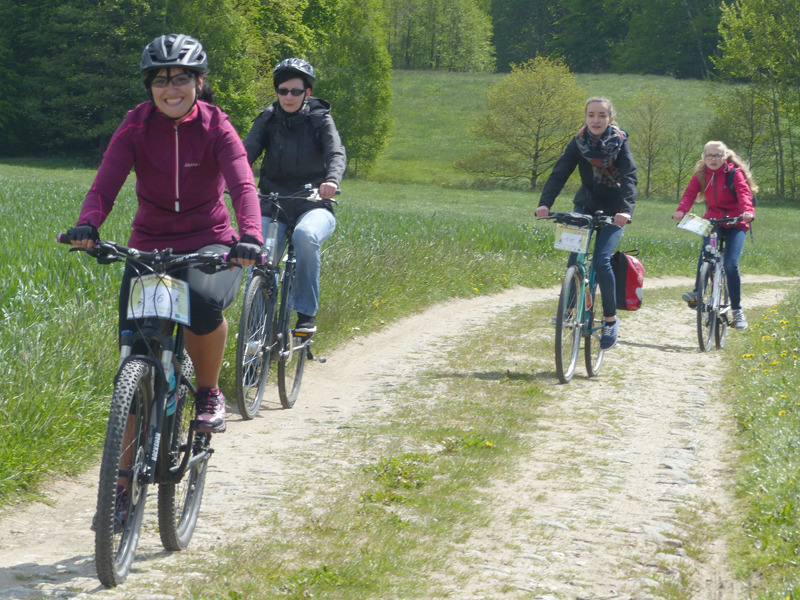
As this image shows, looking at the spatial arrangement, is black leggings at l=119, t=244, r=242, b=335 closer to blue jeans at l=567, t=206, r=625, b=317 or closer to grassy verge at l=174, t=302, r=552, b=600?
grassy verge at l=174, t=302, r=552, b=600

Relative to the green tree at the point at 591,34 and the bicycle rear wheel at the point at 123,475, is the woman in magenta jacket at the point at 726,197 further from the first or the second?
the green tree at the point at 591,34

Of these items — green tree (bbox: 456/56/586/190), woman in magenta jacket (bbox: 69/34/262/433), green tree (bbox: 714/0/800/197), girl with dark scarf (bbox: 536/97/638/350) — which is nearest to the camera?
woman in magenta jacket (bbox: 69/34/262/433)

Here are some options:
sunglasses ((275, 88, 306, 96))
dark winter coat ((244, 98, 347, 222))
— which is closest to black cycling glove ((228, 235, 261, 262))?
dark winter coat ((244, 98, 347, 222))

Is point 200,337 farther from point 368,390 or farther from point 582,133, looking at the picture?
point 582,133

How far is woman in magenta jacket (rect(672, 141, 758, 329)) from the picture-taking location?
10.3 metres

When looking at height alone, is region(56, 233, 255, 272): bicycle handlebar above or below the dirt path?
above

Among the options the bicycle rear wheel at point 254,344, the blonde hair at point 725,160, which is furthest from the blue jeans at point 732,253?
the bicycle rear wheel at point 254,344

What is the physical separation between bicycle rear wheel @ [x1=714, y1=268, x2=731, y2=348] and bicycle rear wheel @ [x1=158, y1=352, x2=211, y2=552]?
752cm

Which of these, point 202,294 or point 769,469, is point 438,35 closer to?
point 769,469

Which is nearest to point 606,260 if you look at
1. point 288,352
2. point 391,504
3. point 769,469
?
point 288,352

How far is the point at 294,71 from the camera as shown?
21.8 ft

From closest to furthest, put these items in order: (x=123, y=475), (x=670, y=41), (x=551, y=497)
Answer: (x=123, y=475) → (x=551, y=497) → (x=670, y=41)

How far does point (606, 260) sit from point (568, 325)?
774 mm

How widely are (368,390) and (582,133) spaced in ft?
9.27
